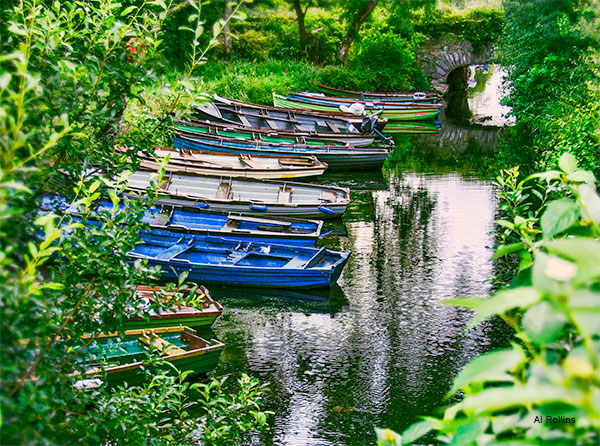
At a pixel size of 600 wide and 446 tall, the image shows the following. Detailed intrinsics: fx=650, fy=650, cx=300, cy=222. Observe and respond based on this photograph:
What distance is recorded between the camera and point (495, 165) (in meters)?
20.8

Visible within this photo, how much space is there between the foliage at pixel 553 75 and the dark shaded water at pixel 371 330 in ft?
9.03

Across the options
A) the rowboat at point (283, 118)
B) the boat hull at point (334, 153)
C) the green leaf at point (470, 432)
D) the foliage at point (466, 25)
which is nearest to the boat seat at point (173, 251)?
the boat hull at point (334, 153)

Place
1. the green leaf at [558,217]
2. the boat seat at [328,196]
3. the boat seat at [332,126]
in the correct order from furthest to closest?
1. the boat seat at [332,126]
2. the boat seat at [328,196]
3. the green leaf at [558,217]

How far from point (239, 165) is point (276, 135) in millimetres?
3052

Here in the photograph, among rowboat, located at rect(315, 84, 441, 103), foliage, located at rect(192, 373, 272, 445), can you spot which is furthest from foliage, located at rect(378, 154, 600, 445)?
rowboat, located at rect(315, 84, 441, 103)

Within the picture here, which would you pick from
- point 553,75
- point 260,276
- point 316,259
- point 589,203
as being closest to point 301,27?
point 553,75

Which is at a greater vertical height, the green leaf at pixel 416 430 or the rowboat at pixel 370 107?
the rowboat at pixel 370 107

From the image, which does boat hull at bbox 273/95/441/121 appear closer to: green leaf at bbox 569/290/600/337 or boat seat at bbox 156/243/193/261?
boat seat at bbox 156/243/193/261

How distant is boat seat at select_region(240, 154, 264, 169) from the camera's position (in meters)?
17.8

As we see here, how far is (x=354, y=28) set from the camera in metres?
32.4

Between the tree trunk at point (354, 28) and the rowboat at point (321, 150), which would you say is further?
the tree trunk at point (354, 28)

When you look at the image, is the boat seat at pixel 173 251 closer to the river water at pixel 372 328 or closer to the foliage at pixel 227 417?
the river water at pixel 372 328

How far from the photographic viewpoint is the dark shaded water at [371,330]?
8320 mm

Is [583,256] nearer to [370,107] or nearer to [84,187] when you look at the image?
[84,187]
